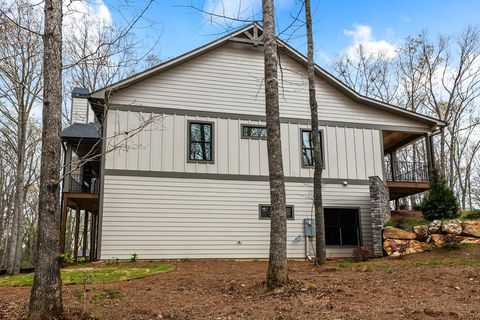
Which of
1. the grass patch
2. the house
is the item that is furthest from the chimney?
the grass patch

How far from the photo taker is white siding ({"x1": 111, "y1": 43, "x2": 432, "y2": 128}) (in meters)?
13.3

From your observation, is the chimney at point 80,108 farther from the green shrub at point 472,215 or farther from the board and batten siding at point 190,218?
the green shrub at point 472,215

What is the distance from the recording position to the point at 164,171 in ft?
41.9

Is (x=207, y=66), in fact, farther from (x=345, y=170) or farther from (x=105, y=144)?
(x=345, y=170)

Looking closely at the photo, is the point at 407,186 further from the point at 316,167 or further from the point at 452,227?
the point at 316,167

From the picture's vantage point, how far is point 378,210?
43.9 feet

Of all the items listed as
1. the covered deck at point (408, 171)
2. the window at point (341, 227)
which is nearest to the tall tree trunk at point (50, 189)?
the window at point (341, 227)

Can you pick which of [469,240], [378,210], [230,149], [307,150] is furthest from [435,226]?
[230,149]

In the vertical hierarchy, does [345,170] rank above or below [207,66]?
below

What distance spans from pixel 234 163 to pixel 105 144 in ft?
13.4

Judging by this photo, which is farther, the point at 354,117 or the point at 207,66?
the point at 354,117

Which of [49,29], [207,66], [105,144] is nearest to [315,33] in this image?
[207,66]

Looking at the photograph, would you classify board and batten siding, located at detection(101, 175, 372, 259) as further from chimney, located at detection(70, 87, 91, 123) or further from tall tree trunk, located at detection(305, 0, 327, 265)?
chimney, located at detection(70, 87, 91, 123)

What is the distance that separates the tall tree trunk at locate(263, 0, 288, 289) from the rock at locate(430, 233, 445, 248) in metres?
7.53
